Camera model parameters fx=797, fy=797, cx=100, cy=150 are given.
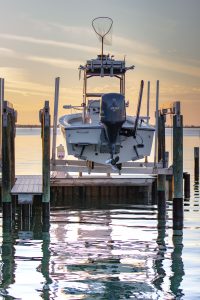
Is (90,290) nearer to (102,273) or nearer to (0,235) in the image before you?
(102,273)

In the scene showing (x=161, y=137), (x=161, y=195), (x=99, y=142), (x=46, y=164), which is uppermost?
(x=161, y=137)

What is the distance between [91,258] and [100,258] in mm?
210

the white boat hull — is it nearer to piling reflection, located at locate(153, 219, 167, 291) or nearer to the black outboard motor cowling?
the black outboard motor cowling

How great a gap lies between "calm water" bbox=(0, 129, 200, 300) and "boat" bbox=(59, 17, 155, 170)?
3131mm

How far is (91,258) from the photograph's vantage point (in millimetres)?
18578

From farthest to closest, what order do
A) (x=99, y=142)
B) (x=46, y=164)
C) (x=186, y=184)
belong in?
(x=186, y=184), (x=99, y=142), (x=46, y=164)

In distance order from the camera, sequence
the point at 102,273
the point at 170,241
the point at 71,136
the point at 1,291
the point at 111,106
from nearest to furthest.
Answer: the point at 1,291, the point at 102,273, the point at 170,241, the point at 111,106, the point at 71,136

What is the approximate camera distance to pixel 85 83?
32.2 m

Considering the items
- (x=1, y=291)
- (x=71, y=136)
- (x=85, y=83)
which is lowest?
(x=1, y=291)

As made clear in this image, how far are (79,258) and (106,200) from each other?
11.2 m

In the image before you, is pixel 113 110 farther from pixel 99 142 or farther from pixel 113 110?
pixel 99 142

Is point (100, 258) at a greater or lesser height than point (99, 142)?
lesser

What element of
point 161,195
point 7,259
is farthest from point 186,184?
point 7,259

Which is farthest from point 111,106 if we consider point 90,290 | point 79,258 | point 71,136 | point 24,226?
point 90,290
